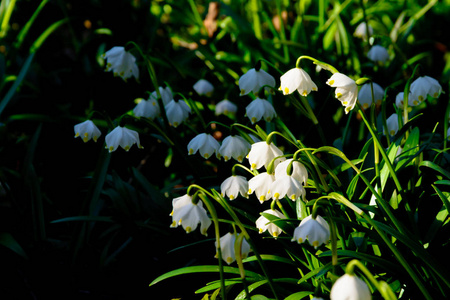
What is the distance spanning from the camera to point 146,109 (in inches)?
86.8

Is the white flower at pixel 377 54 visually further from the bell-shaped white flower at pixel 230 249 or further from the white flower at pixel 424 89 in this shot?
the bell-shaped white flower at pixel 230 249

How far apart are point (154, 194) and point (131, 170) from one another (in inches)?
6.7

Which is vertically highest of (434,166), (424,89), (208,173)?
(424,89)

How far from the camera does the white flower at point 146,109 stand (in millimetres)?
2197

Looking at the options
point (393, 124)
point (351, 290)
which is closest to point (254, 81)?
point (393, 124)

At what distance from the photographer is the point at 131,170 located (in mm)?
2258

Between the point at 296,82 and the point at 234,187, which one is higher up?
the point at 296,82

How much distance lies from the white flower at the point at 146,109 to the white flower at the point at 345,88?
0.94 meters

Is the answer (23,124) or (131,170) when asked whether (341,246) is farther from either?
(23,124)

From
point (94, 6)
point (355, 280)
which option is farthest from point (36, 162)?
point (355, 280)

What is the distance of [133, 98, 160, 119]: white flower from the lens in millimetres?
2197

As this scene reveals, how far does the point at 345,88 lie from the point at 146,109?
3.31 ft

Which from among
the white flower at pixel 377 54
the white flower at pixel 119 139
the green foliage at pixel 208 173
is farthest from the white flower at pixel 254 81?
the white flower at pixel 377 54

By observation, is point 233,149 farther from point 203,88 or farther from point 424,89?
point 203,88
